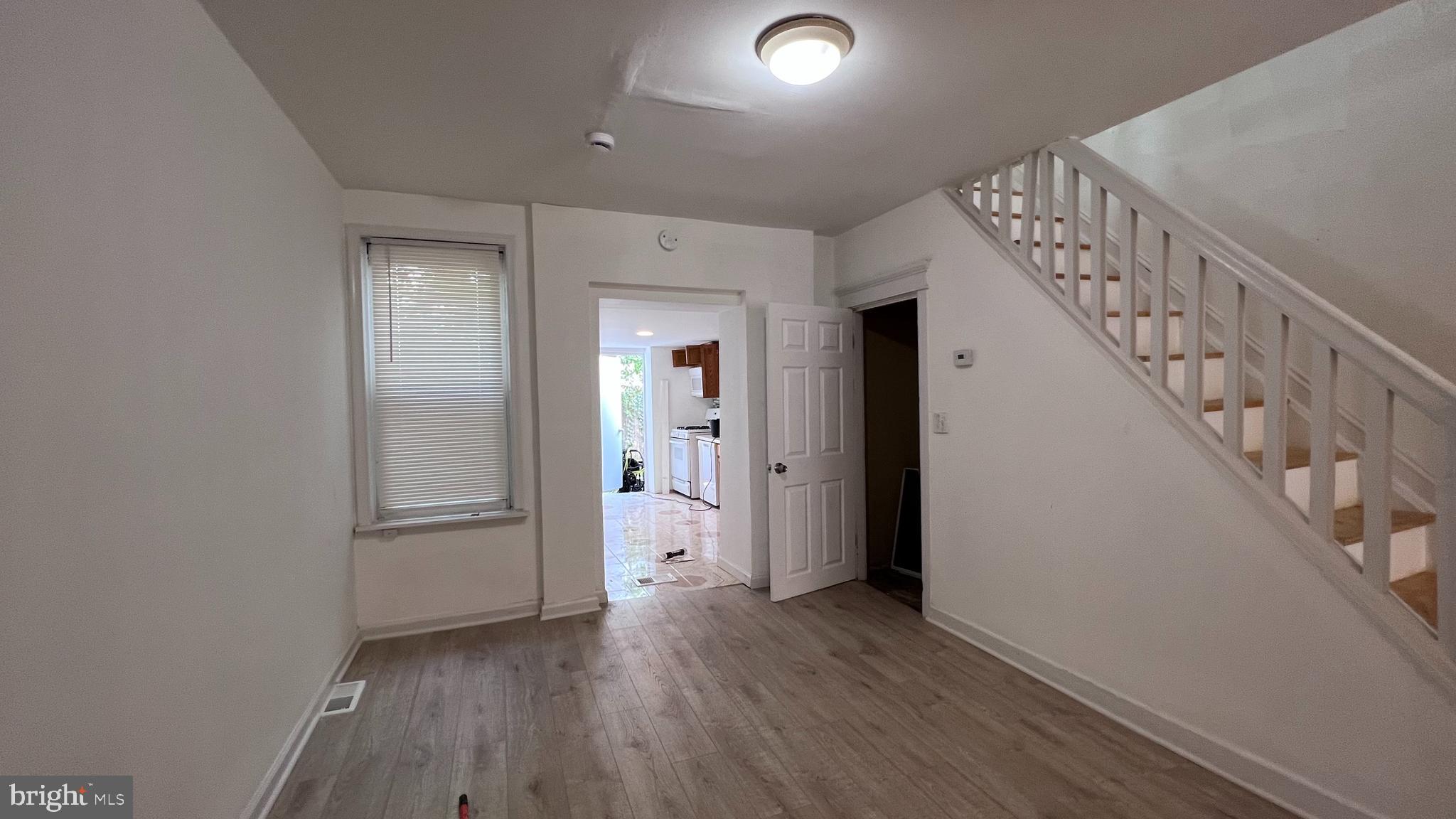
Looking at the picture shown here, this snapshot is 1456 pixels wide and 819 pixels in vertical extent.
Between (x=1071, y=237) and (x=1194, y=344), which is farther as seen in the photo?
(x=1071, y=237)

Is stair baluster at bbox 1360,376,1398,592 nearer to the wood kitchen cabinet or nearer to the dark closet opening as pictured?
the dark closet opening

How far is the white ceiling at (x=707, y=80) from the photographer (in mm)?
1770

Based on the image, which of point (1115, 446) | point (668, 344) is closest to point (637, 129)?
point (1115, 446)

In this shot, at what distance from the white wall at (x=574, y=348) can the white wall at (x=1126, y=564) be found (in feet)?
5.37

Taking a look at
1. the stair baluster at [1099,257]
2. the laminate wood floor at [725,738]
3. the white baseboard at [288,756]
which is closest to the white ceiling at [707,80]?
Answer: the stair baluster at [1099,257]

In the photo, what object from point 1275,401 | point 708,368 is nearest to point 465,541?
point 1275,401

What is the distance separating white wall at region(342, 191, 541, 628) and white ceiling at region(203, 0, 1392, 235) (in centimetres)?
23

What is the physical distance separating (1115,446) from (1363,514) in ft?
2.57

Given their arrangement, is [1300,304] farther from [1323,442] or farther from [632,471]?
[632,471]

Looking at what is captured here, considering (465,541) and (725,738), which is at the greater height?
(465,541)

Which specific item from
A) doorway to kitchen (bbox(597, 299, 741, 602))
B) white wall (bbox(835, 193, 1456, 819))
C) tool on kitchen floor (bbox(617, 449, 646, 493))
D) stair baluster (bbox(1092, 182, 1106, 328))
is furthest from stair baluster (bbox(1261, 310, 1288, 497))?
tool on kitchen floor (bbox(617, 449, 646, 493))

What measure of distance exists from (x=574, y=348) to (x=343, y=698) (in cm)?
209

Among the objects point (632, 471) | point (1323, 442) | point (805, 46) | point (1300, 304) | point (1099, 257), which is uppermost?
point (805, 46)

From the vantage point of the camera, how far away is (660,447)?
8539mm
